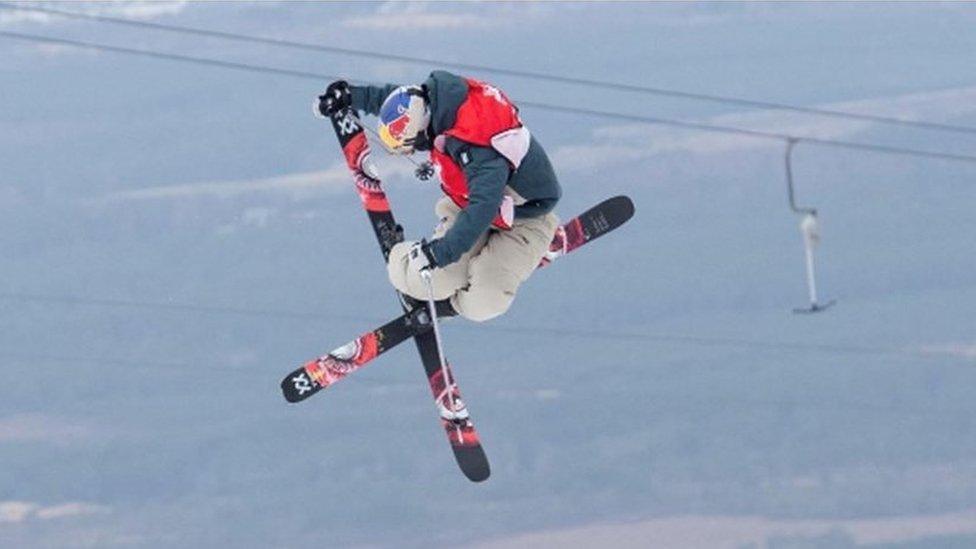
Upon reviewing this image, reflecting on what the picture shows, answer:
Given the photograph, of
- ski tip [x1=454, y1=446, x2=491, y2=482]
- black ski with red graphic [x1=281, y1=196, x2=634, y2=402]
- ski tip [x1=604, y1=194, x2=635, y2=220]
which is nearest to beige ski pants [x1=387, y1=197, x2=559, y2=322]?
black ski with red graphic [x1=281, y1=196, x2=634, y2=402]

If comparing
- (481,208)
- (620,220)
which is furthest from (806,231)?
(481,208)

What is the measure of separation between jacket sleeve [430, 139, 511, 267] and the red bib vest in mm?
71

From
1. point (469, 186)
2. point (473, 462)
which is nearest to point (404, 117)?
point (469, 186)

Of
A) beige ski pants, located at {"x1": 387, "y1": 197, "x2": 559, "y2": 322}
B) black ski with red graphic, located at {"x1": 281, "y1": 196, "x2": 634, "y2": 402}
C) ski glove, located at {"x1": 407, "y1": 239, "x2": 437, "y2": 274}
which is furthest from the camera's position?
black ski with red graphic, located at {"x1": 281, "y1": 196, "x2": 634, "y2": 402}

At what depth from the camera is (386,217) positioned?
2208cm

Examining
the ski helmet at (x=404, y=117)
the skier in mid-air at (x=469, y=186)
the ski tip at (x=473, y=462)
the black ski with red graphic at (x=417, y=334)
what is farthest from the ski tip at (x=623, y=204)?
the ski helmet at (x=404, y=117)

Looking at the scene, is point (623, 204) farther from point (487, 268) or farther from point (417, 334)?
point (487, 268)

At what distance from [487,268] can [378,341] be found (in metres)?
1.86

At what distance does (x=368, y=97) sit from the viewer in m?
21.1

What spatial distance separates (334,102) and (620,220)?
11.6 feet

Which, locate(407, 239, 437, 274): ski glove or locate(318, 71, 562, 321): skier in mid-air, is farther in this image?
locate(407, 239, 437, 274): ski glove

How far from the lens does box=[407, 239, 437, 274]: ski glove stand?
2039 centimetres

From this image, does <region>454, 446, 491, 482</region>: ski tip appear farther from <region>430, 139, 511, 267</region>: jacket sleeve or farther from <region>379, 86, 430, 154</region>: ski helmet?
<region>379, 86, 430, 154</region>: ski helmet

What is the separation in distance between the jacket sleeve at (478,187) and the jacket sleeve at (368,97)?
1137mm
